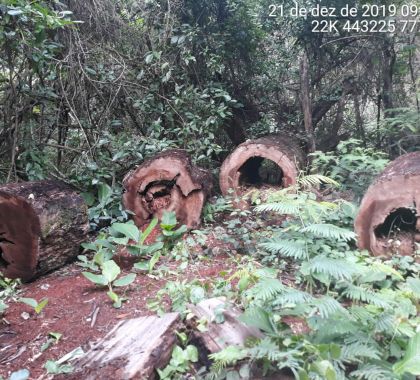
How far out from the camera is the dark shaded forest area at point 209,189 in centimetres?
208

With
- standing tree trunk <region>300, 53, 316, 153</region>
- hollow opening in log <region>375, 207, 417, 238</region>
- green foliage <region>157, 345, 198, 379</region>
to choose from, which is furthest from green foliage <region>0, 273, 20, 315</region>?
standing tree trunk <region>300, 53, 316, 153</region>

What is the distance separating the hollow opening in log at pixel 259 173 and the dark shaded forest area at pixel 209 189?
5 cm

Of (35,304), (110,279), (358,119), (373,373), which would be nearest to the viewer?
(373,373)

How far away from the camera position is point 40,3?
11.9ft

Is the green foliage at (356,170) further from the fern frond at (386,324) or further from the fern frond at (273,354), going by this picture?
the fern frond at (273,354)

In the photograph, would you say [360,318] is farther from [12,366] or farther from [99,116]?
[99,116]

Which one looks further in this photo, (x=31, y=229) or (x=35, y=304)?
(x=31, y=229)

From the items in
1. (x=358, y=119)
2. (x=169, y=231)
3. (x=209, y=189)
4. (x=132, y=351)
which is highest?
(x=358, y=119)

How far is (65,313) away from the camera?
276 centimetres

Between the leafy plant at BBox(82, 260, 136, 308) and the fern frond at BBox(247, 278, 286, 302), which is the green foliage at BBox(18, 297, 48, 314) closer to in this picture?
the leafy plant at BBox(82, 260, 136, 308)

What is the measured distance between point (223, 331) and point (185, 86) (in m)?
3.98

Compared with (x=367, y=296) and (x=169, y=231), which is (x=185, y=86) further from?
(x=367, y=296)

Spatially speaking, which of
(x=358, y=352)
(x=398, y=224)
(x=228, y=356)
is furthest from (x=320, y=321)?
(x=398, y=224)

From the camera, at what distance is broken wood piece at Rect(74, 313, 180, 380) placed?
1929mm
